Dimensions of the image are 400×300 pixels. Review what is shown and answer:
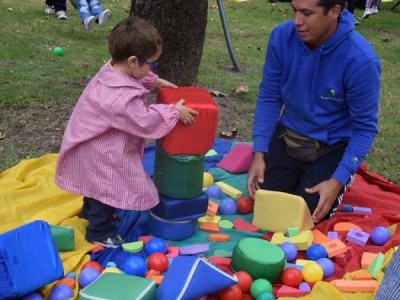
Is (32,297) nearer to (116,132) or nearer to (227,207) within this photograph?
(116,132)

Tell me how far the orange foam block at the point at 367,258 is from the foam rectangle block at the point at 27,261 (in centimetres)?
134

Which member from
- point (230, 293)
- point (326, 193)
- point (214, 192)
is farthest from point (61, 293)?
point (326, 193)

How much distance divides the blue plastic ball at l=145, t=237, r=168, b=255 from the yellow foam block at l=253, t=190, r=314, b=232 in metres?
0.55

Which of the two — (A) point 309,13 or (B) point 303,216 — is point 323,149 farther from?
(A) point 309,13

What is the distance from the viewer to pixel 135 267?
249 centimetres

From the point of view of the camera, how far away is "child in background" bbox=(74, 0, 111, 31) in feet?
21.2

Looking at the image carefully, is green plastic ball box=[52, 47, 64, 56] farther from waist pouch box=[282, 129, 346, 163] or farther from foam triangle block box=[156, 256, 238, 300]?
foam triangle block box=[156, 256, 238, 300]

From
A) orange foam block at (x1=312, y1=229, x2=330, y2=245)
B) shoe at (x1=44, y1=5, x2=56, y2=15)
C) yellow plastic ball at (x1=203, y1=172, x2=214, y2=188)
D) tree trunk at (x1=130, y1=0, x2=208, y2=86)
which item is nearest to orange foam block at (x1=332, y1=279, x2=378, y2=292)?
orange foam block at (x1=312, y1=229, x2=330, y2=245)

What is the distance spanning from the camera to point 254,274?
8.18 feet

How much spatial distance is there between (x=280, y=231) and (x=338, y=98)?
74 cm

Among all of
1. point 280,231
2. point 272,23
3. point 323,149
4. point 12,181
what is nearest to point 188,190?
point 280,231

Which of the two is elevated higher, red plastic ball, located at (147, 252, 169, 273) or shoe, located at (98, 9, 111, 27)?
shoe, located at (98, 9, 111, 27)

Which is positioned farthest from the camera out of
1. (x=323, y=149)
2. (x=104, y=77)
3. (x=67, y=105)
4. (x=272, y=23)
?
(x=272, y=23)

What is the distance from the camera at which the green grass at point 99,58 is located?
15.5ft
